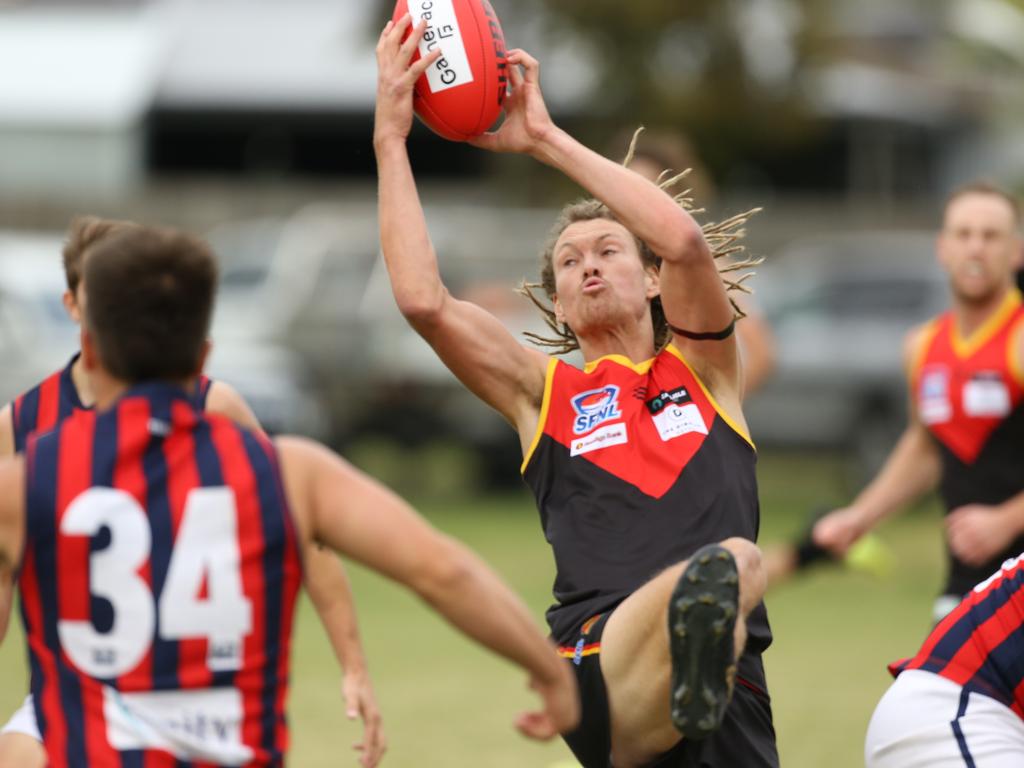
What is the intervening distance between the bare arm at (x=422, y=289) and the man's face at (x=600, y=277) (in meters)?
0.20

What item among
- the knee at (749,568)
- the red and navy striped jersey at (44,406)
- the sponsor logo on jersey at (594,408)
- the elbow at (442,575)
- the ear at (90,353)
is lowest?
the knee at (749,568)

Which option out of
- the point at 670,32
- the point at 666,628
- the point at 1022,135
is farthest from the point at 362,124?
the point at 666,628

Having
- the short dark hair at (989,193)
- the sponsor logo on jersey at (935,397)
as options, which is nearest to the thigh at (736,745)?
the sponsor logo on jersey at (935,397)

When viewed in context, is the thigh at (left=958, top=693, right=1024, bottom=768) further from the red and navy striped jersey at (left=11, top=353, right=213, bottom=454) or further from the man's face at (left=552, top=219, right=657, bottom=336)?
the red and navy striped jersey at (left=11, top=353, right=213, bottom=454)

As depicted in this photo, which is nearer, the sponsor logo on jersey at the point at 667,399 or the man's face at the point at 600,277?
the sponsor logo on jersey at the point at 667,399

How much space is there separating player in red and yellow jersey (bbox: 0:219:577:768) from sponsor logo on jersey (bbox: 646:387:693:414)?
141cm

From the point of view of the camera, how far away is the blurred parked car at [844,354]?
17.8m

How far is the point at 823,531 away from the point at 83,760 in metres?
3.96

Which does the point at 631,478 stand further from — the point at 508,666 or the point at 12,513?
the point at 508,666

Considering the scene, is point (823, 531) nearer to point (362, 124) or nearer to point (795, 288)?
point (795, 288)

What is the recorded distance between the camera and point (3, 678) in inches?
398

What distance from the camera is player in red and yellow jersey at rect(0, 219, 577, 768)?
11.2 ft

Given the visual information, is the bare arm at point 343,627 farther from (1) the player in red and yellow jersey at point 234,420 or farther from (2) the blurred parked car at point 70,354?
(2) the blurred parked car at point 70,354

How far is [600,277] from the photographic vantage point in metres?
4.96
